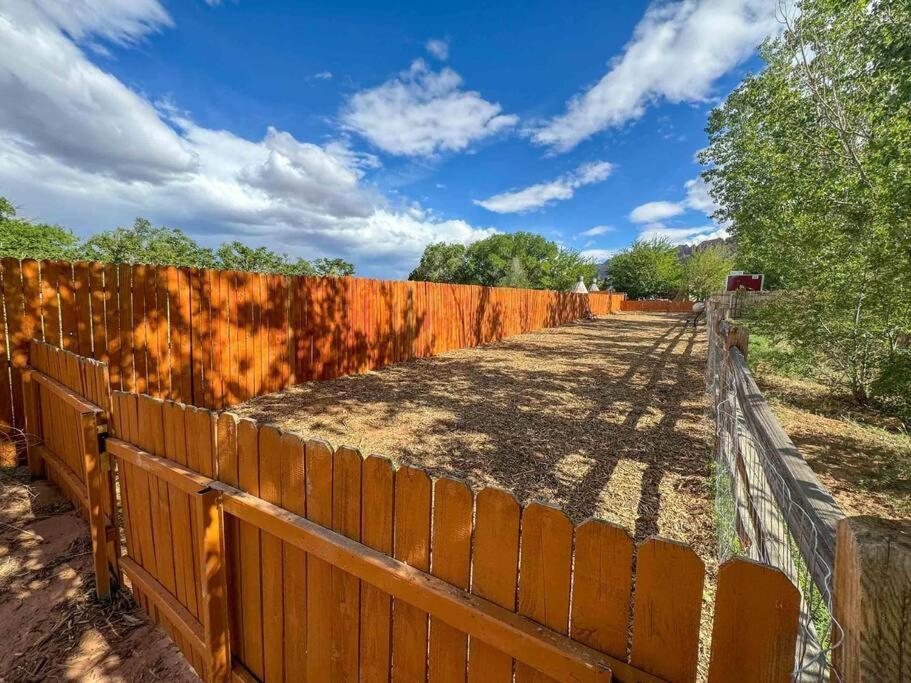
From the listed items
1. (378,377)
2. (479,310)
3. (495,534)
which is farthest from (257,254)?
(495,534)

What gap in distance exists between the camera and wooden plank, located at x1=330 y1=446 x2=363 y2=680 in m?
1.50

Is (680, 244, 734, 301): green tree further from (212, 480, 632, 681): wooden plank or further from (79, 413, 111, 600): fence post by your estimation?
(79, 413, 111, 600): fence post

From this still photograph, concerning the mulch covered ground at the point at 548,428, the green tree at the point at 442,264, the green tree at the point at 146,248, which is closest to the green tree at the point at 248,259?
the green tree at the point at 146,248

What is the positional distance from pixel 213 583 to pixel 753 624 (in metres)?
2.14

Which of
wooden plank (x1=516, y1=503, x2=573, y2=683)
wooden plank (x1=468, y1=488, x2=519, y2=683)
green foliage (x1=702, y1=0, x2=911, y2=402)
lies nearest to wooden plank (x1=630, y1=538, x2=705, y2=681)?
wooden plank (x1=516, y1=503, x2=573, y2=683)

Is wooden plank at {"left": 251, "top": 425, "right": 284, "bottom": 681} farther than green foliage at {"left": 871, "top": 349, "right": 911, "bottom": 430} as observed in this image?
Result: No

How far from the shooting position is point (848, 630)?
2.43ft

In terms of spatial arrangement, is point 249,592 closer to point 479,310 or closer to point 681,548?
point 681,548

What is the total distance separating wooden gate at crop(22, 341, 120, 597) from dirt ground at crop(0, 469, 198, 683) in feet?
0.55

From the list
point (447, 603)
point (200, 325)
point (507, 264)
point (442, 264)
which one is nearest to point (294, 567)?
point (447, 603)

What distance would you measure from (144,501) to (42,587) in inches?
39.4

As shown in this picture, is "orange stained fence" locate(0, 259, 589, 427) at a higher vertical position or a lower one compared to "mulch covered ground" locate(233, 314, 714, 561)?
higher

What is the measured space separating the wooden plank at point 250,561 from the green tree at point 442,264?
56.1 meters

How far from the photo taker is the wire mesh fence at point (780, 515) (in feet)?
3.18
